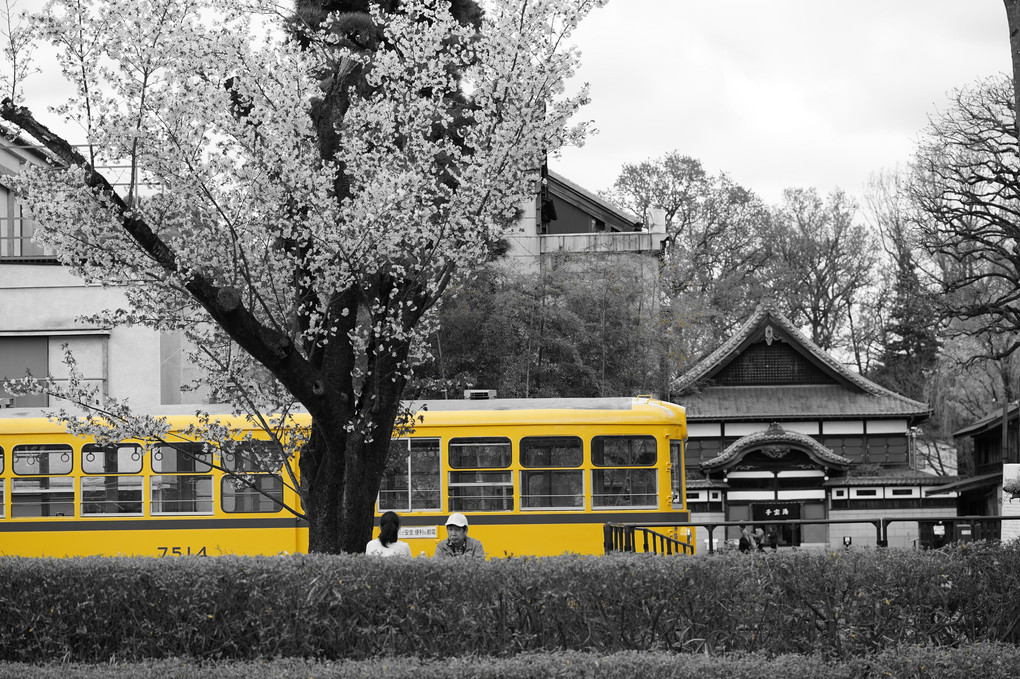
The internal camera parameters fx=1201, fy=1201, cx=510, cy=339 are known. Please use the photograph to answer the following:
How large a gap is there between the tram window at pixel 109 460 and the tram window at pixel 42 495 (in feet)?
1.19

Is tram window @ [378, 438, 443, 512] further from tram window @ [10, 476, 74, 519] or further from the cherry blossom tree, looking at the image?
the cherry blossom tree

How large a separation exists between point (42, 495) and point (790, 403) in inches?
1039

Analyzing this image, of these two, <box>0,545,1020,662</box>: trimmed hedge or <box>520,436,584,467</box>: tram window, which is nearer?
<box>0,545,1020,662</box>: trimmed hedge

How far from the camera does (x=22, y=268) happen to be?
26500mm

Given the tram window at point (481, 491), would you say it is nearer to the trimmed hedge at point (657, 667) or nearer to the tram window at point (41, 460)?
the tram window at point (41, 460)

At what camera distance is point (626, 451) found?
17.8m

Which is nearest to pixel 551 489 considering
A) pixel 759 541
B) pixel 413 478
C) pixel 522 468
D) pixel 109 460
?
pixel 522 468

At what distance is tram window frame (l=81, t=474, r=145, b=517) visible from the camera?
1761 cm

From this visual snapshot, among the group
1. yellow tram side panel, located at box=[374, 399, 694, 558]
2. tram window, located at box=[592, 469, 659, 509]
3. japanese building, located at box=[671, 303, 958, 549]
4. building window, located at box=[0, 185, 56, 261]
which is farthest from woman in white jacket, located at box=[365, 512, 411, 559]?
japanese building, located at box=[671, 303, 958, 549]

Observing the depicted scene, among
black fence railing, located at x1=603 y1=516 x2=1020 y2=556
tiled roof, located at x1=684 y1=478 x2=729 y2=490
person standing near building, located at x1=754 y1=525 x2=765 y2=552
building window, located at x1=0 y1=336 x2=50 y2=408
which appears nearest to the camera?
person standing near building, located at x1=754 y1=525 x2=765 y2=552

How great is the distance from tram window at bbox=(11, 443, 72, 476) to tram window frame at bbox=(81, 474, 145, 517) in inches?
15.9

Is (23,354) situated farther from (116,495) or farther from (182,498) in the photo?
(182,498)

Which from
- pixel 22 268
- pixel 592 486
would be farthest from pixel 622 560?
pixel 22 268

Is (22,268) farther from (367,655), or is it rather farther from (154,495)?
(367,655)
